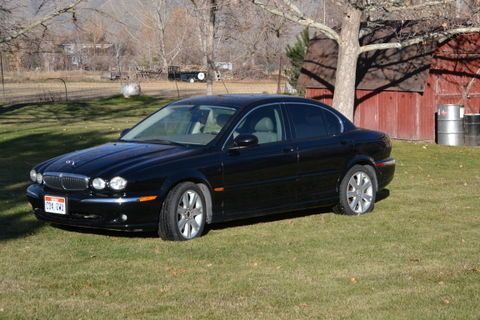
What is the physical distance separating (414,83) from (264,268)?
1873 cm

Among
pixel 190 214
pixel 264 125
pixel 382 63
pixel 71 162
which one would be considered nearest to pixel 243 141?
pixel 264 125

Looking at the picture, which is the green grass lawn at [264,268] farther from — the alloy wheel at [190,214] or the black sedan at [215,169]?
the black sedan at [215,169]

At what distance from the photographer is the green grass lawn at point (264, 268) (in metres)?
6.91

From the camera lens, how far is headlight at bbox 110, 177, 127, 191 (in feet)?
30.3

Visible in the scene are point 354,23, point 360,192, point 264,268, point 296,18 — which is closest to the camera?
point 264,268

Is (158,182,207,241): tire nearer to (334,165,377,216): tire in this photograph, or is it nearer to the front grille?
the front grille

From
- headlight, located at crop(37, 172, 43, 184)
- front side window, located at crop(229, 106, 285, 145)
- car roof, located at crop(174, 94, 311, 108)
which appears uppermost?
car roof, located at crop(174, 94, 311, 108)

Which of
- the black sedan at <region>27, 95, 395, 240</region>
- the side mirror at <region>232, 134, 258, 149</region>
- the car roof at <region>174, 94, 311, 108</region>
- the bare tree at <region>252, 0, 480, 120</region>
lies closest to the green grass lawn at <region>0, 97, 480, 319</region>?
the black sedan at <region>27, 95, 395, 240</region>

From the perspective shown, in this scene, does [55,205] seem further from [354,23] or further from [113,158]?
[354,23]

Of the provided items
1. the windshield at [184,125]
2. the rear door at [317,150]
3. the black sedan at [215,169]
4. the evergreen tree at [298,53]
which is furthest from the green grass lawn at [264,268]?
the evergreen tree at [298,53]

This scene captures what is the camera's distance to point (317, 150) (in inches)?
437

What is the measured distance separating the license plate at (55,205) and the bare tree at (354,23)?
13938mm

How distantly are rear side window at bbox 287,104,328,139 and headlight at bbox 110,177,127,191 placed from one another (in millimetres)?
→ 2609

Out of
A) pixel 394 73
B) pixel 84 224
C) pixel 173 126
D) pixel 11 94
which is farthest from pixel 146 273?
pixel 11 94
